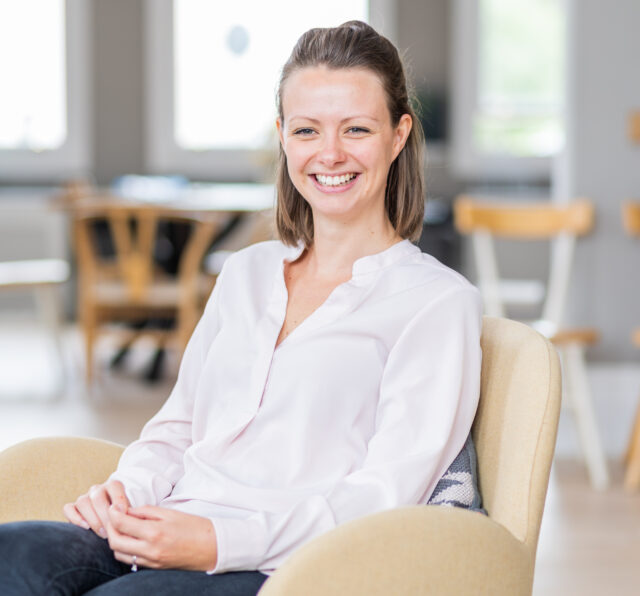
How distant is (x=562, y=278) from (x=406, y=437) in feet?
8.42

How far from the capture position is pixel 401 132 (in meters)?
1.56

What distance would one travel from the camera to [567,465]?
3.73 m

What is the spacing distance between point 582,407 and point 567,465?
0.92ft

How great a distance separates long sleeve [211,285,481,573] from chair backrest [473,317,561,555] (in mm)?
67

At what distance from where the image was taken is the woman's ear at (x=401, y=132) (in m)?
1.55

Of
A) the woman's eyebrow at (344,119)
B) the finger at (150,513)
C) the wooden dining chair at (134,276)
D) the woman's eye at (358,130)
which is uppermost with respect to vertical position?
the woman's eyebrow at (344,119)

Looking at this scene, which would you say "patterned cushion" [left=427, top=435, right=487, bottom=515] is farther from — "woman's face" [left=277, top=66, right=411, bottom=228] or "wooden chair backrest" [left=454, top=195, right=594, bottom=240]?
"wooden chair backrest" [left=454, top=195, right=594, bottom=240]

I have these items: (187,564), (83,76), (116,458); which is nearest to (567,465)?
(116,458)

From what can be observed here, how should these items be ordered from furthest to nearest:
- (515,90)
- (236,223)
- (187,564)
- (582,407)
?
(515,90), (236,223), (582,407), (187,564)

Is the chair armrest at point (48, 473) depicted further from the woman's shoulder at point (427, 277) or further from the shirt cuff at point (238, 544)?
the woman's shoulder at point (427, 277)

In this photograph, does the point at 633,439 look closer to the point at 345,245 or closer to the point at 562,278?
the point at 562,278

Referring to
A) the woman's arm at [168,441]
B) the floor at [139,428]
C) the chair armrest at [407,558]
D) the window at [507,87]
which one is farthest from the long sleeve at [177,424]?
the window at [507,87]

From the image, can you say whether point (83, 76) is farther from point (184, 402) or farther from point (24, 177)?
point (184, 402)

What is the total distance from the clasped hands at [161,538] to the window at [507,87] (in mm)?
6219
